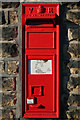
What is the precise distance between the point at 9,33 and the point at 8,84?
0.47 m

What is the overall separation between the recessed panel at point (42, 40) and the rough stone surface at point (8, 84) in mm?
381

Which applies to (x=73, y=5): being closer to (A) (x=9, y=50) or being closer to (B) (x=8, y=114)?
(A) (x=9, y=50)

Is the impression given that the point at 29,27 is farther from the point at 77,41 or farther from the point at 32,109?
the point at 32,109

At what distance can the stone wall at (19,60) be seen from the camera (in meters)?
1.69

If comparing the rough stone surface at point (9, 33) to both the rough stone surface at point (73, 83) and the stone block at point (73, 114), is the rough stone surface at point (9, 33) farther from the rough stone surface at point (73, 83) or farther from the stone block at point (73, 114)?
the stone block at point (73, 114)

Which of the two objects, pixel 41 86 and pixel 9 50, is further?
pixel 9 50

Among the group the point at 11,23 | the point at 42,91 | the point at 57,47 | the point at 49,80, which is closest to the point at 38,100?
the point at 42,91

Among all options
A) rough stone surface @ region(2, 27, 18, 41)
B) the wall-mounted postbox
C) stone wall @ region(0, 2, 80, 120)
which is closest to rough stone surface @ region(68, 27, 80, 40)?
stone wall @ region(0, 2, 80, 120)

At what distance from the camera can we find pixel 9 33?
171cm

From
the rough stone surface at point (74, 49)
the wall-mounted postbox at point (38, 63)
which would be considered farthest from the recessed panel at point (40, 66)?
the rough stone surface at point (74, 49)

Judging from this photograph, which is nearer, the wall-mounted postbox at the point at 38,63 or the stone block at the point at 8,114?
the wall-mounted postbox at the point at 38,63

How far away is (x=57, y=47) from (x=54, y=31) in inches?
5.6

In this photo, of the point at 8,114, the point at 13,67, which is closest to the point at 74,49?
the point at 13,67

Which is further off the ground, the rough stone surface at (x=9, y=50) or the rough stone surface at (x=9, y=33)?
the rough stone surface at (x=9, y=33)
